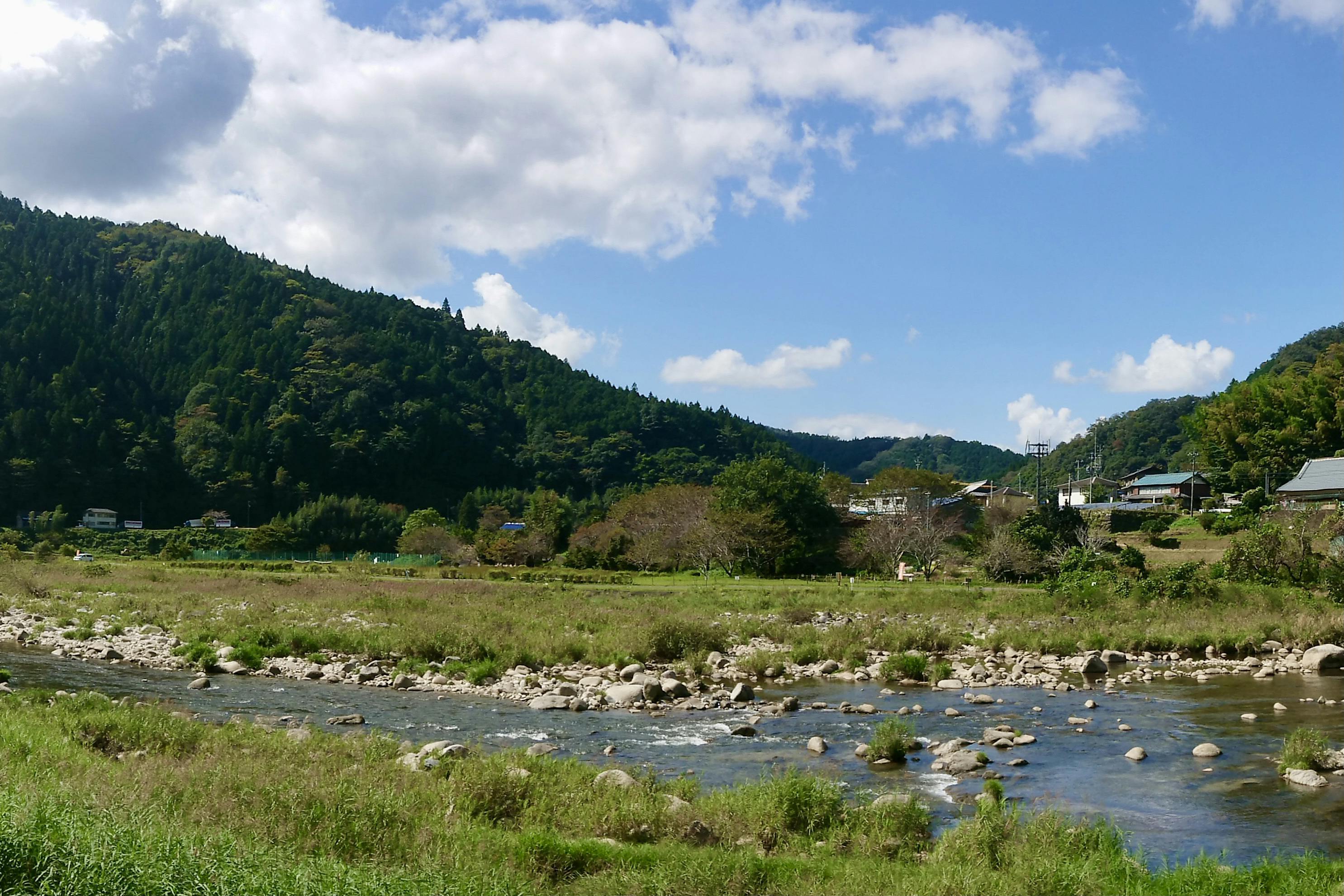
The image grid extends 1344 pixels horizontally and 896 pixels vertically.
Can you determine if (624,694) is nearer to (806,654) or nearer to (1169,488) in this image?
(806,654)

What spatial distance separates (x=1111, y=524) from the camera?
68.8 meters

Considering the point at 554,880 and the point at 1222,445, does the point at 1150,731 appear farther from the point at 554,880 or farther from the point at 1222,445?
the point at 1222,445

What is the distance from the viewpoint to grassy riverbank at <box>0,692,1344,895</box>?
653 cm

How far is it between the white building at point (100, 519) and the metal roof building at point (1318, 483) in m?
110

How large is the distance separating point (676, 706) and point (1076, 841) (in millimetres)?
10626

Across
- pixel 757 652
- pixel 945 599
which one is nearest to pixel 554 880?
pixel 757 652

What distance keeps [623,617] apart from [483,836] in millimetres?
22234

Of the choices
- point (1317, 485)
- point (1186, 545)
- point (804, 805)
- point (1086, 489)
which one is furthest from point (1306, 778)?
point (1086, 489)

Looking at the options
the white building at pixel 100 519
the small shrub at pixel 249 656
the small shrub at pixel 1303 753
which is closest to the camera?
the small shrub at pixel 1303 753

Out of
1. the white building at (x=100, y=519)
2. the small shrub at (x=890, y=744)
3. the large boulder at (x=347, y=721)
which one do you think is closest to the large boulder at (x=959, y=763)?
the small shrub at (x=890, y=744)

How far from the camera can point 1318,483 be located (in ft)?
193

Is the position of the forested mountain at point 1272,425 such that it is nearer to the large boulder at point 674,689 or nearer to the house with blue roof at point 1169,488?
the house with blue roof at point 1169,488

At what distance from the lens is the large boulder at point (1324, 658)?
75.2 feet

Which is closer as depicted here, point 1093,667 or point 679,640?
point 1093,667
